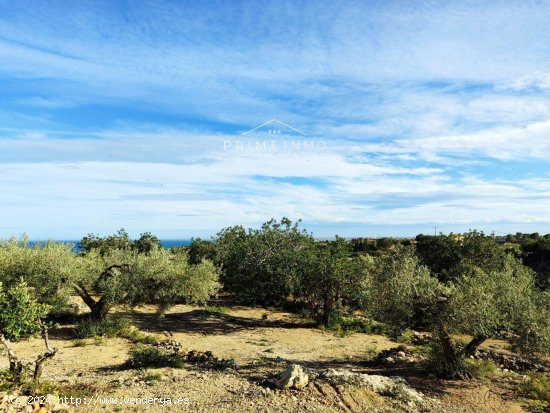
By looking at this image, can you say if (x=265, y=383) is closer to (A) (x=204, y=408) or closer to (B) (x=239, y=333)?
(A) (x=204, y=408)

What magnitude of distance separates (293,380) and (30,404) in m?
9.20

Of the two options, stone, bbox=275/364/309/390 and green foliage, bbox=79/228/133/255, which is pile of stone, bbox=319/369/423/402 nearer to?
stone, bbox=275/364/309/390

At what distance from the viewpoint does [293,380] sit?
634 inches

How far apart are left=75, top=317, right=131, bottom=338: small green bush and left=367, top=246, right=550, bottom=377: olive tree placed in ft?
54.7

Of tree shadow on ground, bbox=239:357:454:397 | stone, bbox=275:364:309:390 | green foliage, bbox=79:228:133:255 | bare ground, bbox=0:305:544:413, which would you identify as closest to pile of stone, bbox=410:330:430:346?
bare ground, bbox=0:305:544:413

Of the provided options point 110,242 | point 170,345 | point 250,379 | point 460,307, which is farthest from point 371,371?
point 110,242

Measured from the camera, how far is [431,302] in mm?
18016

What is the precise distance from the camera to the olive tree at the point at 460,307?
16.8 m

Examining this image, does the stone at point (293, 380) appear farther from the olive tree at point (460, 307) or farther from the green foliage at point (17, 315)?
the green foliage at point (17, 315)

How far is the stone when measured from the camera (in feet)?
52.3

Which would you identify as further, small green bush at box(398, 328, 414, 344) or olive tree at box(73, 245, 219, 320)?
small green bush at box(398, 328, 414, 344)

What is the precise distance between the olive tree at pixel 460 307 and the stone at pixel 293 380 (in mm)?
5343

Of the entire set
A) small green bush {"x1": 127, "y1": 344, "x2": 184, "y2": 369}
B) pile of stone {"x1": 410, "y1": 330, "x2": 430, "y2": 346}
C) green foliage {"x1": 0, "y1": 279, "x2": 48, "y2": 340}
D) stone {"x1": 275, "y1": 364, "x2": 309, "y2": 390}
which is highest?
green foliage {"x1": 0, "y1": 279, "x2": 48, "y2": 340}

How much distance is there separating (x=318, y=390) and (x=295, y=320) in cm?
2005
